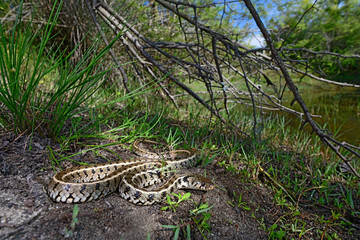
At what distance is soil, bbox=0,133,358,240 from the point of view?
1660 mm

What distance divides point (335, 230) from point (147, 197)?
201cm

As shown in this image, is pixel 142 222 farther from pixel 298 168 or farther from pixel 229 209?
pixel 298 168

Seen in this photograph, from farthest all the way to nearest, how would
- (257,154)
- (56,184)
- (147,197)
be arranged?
(257,154) < (147,197) < (56,184)

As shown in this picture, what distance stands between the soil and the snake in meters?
0.09

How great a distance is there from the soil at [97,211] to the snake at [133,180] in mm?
86

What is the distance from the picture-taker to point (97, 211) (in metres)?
1.92

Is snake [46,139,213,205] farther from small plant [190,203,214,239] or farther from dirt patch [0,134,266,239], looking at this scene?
small plant [190,203,214,239]

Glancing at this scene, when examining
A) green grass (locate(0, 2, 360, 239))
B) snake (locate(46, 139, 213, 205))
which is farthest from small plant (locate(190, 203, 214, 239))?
snake (locate(46, 139, 213, 205))

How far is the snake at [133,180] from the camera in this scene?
2062 millimetres

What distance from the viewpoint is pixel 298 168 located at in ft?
12.0

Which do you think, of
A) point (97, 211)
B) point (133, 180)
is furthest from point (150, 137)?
point (97, 211)

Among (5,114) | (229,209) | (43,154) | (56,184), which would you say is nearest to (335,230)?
(229,209)

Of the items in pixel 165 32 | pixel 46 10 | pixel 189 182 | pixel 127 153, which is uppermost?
pixel 165 32

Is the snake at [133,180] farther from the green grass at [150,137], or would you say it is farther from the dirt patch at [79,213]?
the green grass at [150,137]
